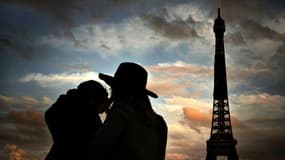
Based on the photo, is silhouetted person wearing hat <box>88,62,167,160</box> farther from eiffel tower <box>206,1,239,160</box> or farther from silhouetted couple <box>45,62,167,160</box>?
eiffel tower <box>206,1,239,160</box>

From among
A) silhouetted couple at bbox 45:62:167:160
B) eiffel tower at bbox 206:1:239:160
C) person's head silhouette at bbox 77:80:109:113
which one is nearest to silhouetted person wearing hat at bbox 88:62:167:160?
silhouetted couple at bbox 45:62:167:160

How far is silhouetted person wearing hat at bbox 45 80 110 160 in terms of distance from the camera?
3.29 m

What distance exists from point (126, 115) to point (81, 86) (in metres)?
0.80

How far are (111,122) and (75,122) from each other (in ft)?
2.13

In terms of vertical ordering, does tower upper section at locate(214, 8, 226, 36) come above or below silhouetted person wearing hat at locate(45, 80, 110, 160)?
above

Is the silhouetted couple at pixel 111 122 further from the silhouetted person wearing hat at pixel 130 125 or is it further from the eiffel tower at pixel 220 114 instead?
the eiffel tower at pixel 220 114

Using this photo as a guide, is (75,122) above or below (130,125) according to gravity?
above

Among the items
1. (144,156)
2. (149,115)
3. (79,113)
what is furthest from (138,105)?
(79,113)

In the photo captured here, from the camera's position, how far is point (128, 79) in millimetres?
2988

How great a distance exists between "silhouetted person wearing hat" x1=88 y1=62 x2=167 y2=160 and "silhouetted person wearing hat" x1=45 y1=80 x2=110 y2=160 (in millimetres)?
315

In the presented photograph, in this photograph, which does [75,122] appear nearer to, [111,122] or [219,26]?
[111,122]

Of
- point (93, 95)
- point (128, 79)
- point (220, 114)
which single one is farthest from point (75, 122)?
point (220, 114)

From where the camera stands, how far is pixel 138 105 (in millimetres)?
2977

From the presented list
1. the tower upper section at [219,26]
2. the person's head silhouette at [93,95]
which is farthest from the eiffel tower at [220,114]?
the person's head silhouette at [93,95]
